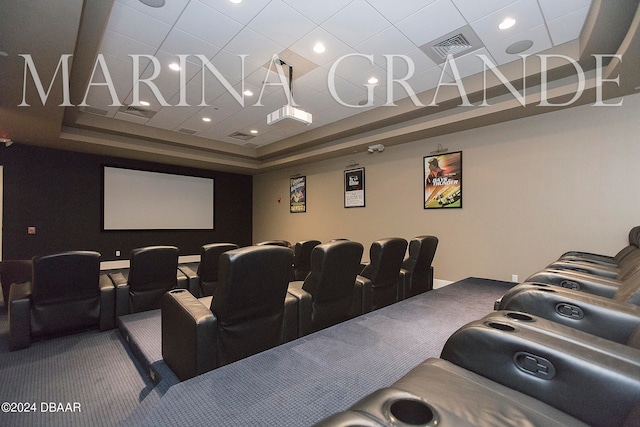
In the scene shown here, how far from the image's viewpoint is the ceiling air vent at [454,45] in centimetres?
308

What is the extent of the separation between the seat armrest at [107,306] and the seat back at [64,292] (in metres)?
0.06

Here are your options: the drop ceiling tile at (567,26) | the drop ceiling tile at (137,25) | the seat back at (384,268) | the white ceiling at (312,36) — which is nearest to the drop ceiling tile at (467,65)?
the white ceiling at (312,36)

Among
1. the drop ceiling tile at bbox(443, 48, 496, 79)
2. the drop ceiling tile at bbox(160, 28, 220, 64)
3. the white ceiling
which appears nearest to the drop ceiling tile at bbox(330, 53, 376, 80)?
the white ceiling

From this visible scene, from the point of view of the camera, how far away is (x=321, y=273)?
7.77 feet

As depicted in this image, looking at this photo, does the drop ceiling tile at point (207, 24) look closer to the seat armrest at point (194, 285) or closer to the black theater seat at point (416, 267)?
the seat armrest at point (194, 285)

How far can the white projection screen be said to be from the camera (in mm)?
7059

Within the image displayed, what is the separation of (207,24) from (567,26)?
3.92 m

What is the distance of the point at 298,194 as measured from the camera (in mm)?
8180

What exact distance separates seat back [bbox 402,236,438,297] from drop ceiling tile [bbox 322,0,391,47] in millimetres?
2607

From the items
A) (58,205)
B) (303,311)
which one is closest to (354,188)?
(303,311)

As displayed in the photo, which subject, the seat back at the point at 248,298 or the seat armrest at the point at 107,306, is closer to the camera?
the seat back at the point at 248,298

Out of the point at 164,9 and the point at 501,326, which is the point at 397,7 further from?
the point at 501,326

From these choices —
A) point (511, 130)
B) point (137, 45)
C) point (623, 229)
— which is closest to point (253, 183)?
point (137, 45)

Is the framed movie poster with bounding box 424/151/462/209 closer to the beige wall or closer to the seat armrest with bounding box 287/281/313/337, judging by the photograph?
the beige wall
